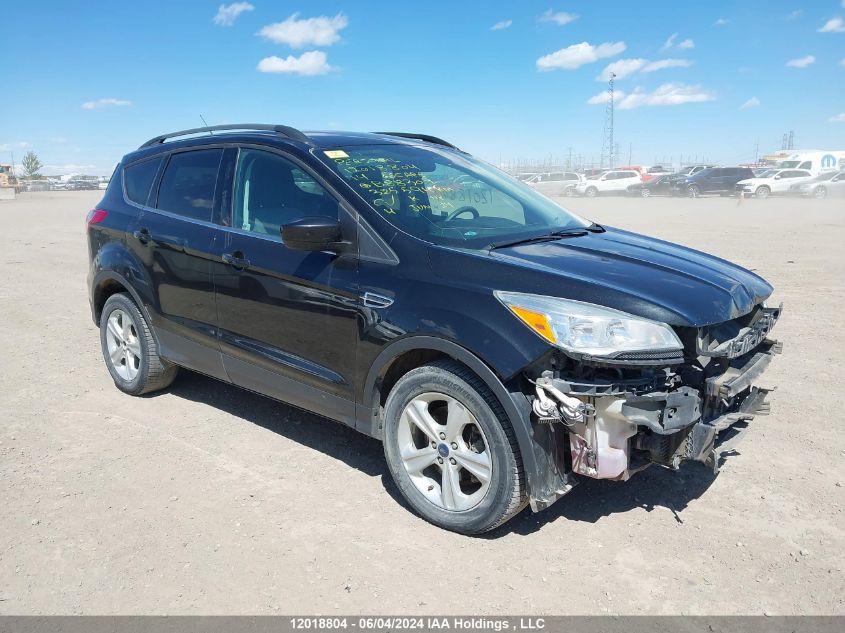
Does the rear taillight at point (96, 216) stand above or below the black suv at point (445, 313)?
above

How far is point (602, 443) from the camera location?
3031 mm

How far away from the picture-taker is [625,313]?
2971mm

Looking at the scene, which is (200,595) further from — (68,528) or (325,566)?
(68,528)

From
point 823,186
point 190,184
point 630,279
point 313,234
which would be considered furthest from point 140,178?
point 823,186

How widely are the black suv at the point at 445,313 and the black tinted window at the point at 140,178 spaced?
166 millimetres

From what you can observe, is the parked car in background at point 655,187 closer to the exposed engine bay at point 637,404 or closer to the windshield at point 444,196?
the windshield at point 444,196

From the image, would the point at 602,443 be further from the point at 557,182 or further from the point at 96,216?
the point at 557,182

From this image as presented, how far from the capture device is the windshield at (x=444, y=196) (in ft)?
12.1

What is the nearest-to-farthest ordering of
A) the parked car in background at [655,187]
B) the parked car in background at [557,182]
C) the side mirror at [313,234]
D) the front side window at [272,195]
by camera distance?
the side mirror at [313,234]
the front side window at [272,195]
the parked car in background at [655,187]
the parked car in background at [557,182]

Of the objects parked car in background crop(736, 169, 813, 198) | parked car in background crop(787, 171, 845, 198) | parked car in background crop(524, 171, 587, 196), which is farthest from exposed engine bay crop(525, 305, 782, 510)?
parked car in background crop(524, 171, 587, 196)

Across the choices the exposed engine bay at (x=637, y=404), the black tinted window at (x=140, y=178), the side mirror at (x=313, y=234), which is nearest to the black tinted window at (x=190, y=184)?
the black tinted window at (x=140, y=178)

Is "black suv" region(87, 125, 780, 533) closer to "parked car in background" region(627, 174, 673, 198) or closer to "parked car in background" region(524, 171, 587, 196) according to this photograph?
"parked car in background" region(627, 174, 673, 198)

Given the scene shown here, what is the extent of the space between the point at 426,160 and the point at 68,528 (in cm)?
289

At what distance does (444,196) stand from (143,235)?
88.6 inches
